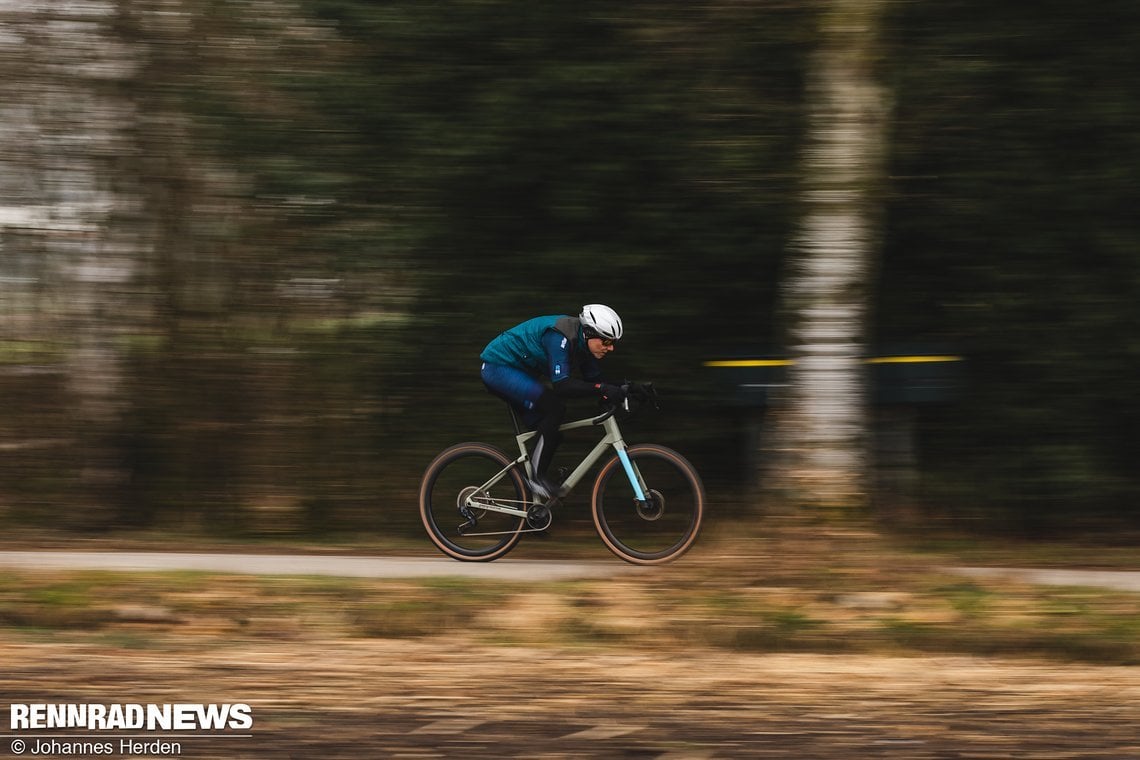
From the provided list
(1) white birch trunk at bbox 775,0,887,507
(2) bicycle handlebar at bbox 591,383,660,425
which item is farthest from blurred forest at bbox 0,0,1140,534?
A: (2) bicycle handlebar at bbox 591,383,660,425

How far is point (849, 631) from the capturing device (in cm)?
730

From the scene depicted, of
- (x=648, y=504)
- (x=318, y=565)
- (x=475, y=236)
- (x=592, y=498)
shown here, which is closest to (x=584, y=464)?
(x=592, y=498)

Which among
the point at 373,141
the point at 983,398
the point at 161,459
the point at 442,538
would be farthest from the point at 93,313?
the point at 983,398

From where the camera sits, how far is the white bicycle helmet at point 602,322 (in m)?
8.85

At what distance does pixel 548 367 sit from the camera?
29.6 ft

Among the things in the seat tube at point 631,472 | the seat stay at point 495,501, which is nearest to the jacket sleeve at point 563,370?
the seat tube at point 631,472

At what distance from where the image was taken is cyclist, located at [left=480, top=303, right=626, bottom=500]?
8.82 meters

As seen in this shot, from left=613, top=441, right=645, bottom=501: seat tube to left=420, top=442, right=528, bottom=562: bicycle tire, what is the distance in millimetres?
773

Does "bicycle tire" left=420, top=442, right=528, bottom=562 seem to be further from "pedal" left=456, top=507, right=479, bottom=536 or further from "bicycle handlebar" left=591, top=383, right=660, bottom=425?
"bicycle handlebar" left=591, top=383, right=660, bottom=425

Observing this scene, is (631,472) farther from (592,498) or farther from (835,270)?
(835,270)

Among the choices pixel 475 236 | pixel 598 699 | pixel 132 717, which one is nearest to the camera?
pixel 132 717

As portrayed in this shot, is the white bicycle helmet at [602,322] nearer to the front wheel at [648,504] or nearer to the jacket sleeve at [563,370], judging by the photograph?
the jacket sleeve at [563,370]

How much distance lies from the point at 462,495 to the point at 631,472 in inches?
49.5

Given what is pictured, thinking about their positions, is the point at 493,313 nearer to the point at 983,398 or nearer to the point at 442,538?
the point at 442,538
